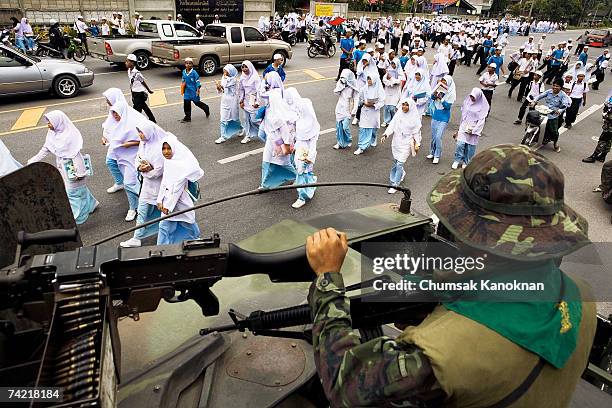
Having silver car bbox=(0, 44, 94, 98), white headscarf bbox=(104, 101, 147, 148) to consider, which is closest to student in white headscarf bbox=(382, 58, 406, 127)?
white headscarf bbox=(104, 101, 147, 148)

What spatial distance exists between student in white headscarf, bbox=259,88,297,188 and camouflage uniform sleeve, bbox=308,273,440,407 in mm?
5715

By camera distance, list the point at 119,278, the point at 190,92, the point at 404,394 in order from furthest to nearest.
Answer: the point at 190,92
the point at 119,278
the point at 404,394

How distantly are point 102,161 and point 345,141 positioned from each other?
4837mm

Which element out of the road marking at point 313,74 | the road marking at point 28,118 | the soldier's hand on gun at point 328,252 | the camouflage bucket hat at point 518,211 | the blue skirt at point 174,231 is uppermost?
the camouflage bucket hat at point 518,211

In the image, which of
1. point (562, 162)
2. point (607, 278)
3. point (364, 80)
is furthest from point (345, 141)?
point (607, 278)

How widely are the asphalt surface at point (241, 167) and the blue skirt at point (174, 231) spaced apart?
0.67 m

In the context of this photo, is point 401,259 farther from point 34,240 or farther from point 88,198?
point 88,198

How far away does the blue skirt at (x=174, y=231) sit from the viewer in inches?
204

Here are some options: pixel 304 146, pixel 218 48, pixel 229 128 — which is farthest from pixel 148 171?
pixel 218 48

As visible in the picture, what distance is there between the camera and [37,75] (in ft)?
38.5

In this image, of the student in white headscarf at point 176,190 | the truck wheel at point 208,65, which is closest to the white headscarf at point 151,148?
the student in white headscarf at point 176,190

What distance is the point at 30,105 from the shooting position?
38.6ft

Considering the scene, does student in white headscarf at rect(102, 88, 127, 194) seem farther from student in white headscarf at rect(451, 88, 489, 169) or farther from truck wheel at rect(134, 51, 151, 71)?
truck wheel at rect(134, 51, 151, 71)

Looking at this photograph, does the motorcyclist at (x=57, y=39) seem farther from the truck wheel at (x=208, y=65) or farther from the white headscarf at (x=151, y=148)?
the white headscarf at (x=151, y=148)
